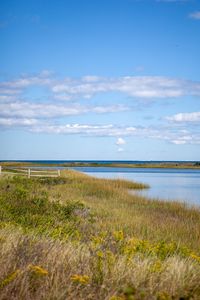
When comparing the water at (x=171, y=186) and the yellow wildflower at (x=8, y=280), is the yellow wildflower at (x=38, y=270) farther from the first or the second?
the water at (x=171, y=186)

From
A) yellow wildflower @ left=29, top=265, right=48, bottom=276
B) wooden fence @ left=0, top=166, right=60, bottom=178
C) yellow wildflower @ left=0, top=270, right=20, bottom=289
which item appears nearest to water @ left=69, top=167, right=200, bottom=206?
wooden fence @ left=0, top=166, right=60, bottom=178

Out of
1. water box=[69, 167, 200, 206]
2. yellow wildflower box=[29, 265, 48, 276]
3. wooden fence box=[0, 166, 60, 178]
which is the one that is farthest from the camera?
wooden fence box=[0, 166, 60, 178]

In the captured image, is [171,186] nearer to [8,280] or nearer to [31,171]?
[31,171]

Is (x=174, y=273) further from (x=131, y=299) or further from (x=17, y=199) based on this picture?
(x=17, y=199)

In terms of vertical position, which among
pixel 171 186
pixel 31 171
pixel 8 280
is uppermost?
pixel 31 171

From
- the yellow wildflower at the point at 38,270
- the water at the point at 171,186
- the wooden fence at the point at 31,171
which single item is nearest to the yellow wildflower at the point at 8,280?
the yellow wildflower at the point at 38,270

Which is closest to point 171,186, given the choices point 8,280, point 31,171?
point 31,171

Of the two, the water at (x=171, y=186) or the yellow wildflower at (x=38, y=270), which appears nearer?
the yellow wildflower at (x=38, y=270)

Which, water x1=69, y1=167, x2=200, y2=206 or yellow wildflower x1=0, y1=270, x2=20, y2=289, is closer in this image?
yellow wildflower x1=0, y1=270, x2=20, y2=289

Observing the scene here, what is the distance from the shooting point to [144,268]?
552cm

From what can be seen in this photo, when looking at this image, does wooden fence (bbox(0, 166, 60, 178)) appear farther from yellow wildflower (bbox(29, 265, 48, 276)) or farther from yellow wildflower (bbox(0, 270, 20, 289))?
yellow wildflower (bbox(0, 270, 20, 289))

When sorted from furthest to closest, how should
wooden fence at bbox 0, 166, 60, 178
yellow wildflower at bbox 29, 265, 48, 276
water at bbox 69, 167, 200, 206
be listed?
1. wooden fence at bbox 0, 166, 60, 178
2. water at bbox 69, 167, 200, 206
3. yellow wildflower at bbox 29, 265, 48, 276

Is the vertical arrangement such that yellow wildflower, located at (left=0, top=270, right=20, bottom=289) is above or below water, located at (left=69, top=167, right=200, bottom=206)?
above

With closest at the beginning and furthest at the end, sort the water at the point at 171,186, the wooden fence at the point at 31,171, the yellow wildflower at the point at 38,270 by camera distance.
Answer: the yellow wildflower at the point at 38,270
the water at the point at 171,186
the wooden fence at the point at 31,171
